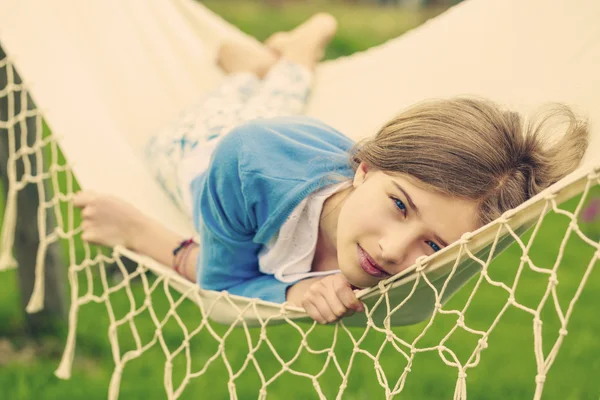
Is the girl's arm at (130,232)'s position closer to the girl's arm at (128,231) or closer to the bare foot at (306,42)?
the girl's arm at (128,231)

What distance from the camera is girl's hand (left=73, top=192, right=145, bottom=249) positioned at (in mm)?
1570

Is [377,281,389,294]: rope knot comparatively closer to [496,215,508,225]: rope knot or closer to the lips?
the lips

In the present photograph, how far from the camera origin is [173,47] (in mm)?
2094

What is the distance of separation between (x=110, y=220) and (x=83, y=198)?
84 mm

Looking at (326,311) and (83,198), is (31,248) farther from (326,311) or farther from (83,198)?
(326,311)

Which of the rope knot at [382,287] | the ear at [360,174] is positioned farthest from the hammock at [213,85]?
the ear at [360,174]

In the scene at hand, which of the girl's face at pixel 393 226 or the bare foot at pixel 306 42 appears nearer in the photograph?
the girl's face at pixel 393 226

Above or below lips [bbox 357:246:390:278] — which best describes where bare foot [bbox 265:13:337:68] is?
above

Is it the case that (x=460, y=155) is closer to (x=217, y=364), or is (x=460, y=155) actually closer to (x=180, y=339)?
(x=217, y=364)

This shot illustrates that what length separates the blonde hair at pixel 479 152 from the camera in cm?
111

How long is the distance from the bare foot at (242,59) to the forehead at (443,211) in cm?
104

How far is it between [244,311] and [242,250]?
150 millimetres

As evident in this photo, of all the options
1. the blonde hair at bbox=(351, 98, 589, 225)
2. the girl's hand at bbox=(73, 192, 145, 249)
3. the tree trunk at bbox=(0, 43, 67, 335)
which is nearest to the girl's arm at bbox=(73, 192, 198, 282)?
the girl's hand at bbox=(73, 192, 145, 249)

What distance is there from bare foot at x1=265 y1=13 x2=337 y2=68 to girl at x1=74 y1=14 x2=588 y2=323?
20 cm
